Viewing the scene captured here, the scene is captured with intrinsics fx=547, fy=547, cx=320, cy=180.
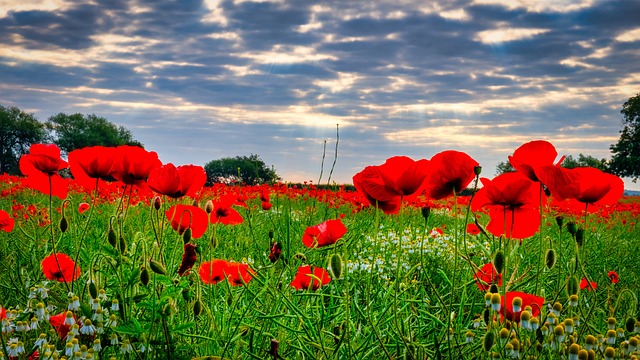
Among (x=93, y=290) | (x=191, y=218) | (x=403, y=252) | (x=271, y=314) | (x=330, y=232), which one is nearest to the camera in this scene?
(x=93, y=290)

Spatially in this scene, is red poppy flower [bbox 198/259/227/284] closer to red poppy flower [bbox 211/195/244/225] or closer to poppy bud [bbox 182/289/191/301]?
poppy bud [bbox 182/289/191/301]

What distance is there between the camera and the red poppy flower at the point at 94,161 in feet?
7.13

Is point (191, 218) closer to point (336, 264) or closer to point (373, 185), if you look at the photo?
point (373, 185)

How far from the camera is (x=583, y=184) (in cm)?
183

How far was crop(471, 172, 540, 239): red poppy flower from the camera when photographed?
1.80 m

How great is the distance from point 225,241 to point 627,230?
26.2 ft

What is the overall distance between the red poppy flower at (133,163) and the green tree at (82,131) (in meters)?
56.5

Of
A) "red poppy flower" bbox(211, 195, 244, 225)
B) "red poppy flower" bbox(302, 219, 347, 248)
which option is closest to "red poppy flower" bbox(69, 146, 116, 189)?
"red poppy flower" bbox(211, 195, 244, 225)

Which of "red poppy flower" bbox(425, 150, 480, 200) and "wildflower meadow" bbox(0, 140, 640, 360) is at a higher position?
"red poppy flower" bbox(425, 150, 480, 200)

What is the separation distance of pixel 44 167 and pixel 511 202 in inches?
74.8

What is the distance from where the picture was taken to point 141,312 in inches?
97.5

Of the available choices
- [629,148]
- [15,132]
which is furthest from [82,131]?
[629,148]

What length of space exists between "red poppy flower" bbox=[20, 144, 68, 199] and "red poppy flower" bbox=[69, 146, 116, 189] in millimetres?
81

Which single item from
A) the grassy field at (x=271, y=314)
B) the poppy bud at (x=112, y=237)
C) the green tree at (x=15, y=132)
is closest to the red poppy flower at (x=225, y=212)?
the grassy field at (x=271, y=314)
